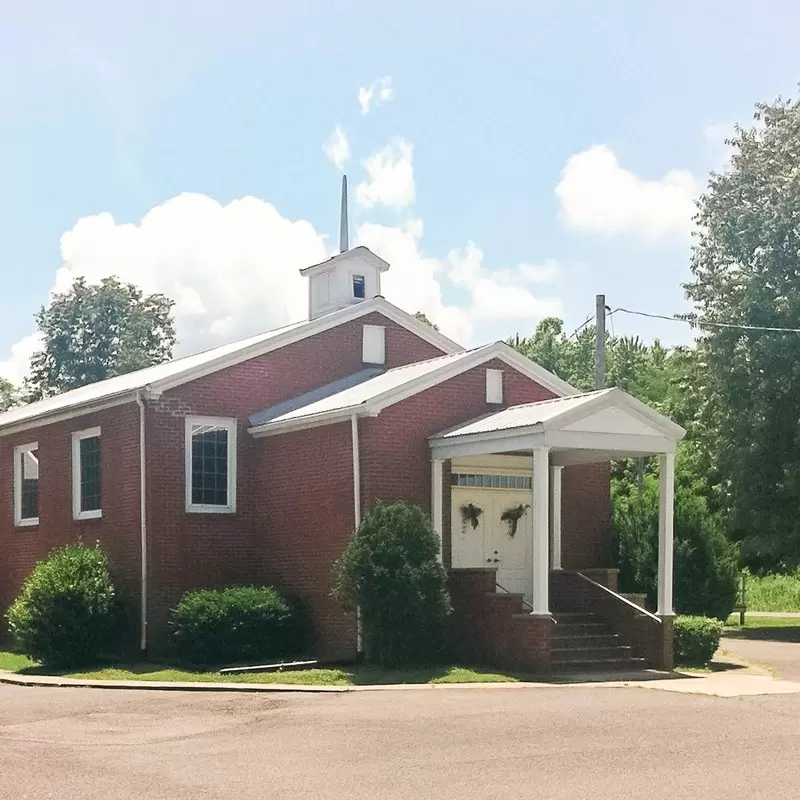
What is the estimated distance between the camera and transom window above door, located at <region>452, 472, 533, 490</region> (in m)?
21.8

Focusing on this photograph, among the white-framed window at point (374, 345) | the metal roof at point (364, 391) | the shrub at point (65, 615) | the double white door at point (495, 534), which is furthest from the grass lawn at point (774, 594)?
the shrub at point (65, 615)

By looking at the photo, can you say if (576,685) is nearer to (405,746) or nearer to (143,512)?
(405,746)

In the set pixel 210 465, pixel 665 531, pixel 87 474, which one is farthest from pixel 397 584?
pixel 87 474

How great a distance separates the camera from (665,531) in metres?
20.5

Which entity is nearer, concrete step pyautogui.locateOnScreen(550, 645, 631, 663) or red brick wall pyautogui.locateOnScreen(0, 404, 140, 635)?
concrete step pyautogui.locateOnScreen(550, 645, 631, 663)

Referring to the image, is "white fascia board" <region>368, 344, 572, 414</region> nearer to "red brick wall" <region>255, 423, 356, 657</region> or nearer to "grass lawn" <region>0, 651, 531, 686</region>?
"red brick wall" <region>255, 423, 356, 657</region>

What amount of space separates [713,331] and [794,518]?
→ 5.08 metres

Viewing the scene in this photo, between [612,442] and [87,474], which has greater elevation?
[612,442]

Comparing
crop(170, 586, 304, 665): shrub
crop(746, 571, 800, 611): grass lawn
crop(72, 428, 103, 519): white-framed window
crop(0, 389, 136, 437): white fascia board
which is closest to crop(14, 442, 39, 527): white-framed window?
crop(0, 389, 136, 437): white fascia board

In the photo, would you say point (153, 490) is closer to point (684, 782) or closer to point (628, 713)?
point (628, 713)

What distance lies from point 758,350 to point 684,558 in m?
8.41

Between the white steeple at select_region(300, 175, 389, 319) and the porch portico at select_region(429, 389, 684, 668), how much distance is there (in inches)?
252

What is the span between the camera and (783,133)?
3266 centimetres

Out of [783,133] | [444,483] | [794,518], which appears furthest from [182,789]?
[783,133]
